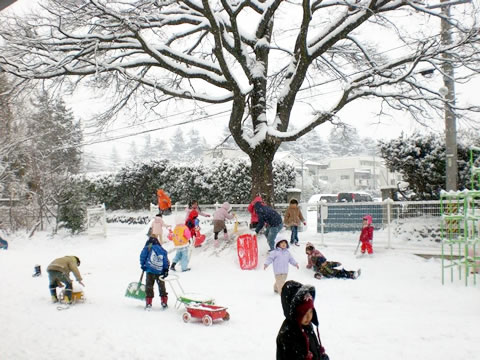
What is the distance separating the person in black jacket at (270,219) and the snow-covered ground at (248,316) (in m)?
0.73

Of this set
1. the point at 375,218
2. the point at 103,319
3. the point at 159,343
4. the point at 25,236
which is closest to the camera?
the point at 159,343

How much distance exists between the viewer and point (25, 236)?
75.9 ft

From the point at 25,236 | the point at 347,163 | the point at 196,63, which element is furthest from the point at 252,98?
the point at 347,163

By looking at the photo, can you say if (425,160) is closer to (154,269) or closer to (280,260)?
(280,260)

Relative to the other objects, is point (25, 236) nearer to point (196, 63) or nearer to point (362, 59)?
point (196, 63)

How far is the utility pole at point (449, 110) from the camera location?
13094 millimetres

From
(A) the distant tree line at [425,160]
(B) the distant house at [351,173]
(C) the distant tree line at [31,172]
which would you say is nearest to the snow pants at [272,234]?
(A) the distant tree line at [425,160]

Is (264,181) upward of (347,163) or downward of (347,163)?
downward

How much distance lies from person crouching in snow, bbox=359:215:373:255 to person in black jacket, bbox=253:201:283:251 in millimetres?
2370

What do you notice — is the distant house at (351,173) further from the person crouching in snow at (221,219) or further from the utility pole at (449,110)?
the utility pole at (449,110)

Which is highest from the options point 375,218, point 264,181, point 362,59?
point 362,59

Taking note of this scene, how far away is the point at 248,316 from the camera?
843 cm

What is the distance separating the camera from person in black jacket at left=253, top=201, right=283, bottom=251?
43.2ft

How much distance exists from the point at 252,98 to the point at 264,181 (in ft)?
9.36
